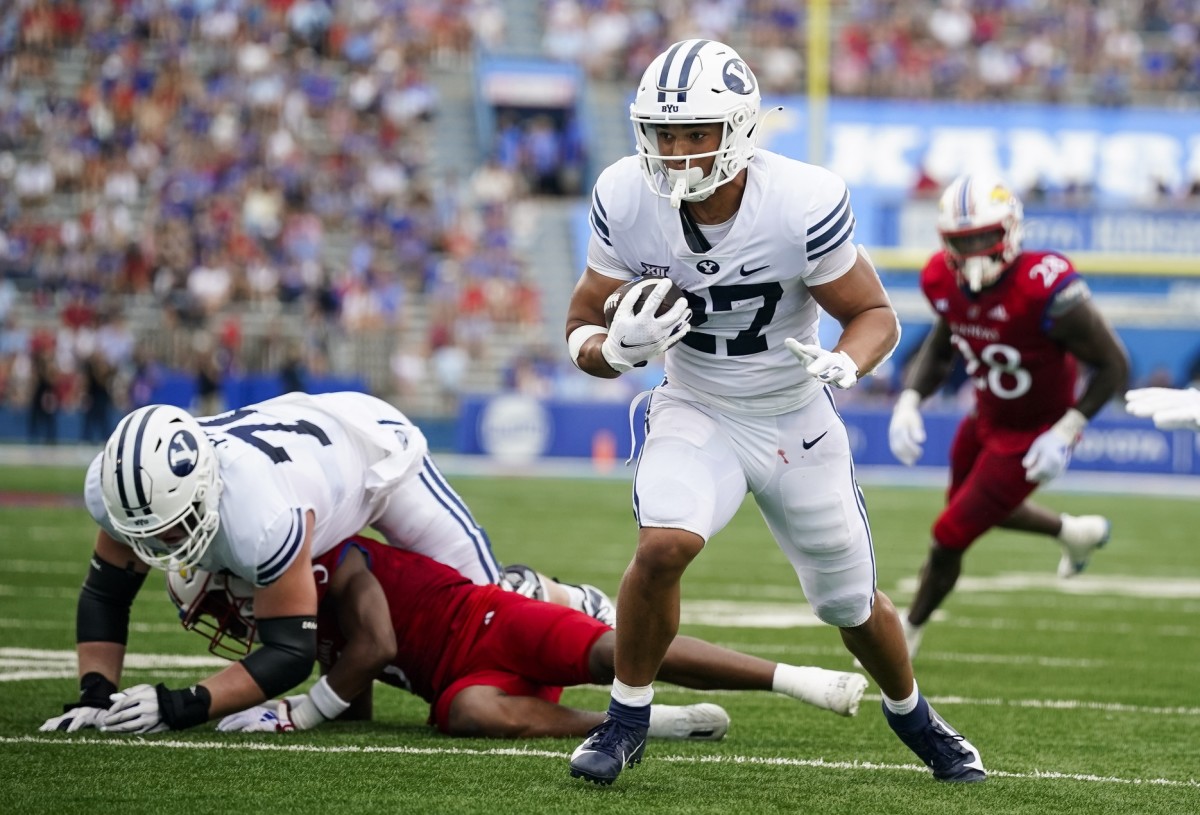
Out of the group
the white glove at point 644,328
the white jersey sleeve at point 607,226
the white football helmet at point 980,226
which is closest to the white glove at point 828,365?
the white glove at point 644,328

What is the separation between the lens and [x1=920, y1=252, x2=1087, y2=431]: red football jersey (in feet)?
21.7

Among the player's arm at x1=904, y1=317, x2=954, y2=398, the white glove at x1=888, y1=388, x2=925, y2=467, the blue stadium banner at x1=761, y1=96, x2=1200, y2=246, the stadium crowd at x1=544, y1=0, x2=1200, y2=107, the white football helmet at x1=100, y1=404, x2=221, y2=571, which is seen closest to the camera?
the white football helmet at x1=100, y1=404, x2=221, y2=571

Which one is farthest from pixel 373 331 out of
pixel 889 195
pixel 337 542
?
pixel 337 542

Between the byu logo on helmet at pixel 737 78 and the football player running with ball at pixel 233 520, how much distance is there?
1563 millimetres

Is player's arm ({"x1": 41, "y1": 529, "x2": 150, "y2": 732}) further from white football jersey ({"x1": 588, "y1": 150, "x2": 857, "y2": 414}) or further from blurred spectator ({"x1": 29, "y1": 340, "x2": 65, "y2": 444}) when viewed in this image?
blurred spectator ({"x1": 29, "y1": 340, "x2": 65, "y2": 444})

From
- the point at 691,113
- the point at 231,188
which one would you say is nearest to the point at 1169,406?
the point at 691,113

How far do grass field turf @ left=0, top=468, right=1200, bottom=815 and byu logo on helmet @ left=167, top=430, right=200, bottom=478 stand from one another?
0.71 meters

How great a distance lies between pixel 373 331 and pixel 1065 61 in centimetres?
1199

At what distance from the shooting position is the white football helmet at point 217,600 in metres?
4.73

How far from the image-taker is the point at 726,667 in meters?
4.71

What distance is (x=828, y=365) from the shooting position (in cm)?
385

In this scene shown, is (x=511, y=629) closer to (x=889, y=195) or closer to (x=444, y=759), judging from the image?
(x=444, y=759)

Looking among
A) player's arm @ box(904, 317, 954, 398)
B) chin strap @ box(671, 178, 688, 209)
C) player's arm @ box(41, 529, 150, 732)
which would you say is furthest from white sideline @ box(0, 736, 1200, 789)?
player's arm @ box(904, 317, 954, 398)

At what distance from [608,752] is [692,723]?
0.80 metres
